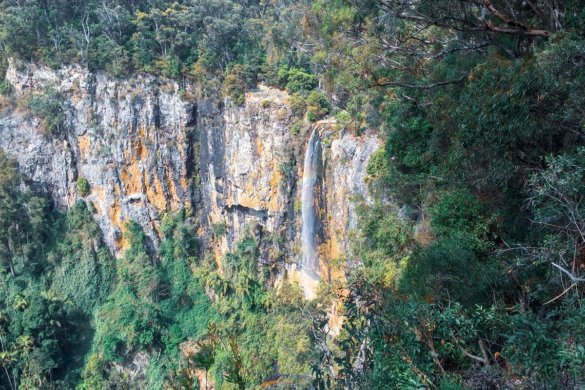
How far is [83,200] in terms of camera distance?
18.9 metres

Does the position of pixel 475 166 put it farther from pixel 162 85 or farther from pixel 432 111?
pixel 162 85

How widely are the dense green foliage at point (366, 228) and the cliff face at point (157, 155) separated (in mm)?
588

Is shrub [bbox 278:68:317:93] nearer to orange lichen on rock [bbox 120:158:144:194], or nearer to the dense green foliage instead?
the dense green foliage

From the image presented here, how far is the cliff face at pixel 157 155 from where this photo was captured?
15.6m

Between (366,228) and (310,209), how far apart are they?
220 inches

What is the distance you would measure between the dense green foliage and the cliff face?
59 cm

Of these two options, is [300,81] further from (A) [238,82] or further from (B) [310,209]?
(B) [310,209]

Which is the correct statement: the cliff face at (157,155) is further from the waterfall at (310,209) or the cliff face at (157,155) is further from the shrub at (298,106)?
the waterfall at (310,209)

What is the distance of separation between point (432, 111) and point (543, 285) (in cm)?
342

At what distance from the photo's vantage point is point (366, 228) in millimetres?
8281

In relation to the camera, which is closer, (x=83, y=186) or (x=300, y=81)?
(x=300, y=81)

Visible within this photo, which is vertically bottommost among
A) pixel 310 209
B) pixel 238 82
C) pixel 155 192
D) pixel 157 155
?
pixel 155 192

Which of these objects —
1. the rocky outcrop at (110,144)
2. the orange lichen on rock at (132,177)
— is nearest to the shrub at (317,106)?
the rocky outcrop at (110,144)

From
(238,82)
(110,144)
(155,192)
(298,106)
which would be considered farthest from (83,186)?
(298,106)
